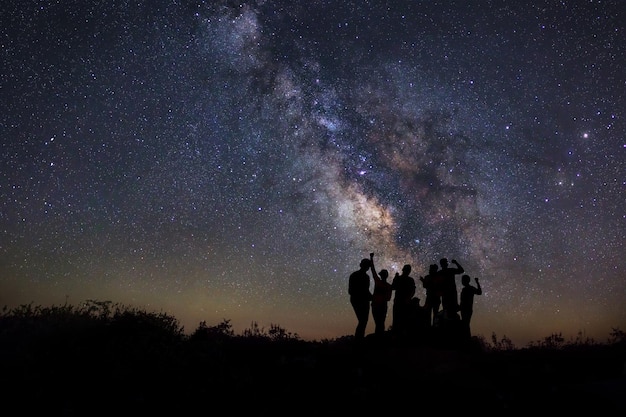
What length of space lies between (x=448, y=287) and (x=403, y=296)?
117 cm

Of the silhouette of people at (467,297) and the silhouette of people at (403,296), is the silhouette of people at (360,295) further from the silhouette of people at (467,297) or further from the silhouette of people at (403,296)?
the silhouette of people at (467,297)

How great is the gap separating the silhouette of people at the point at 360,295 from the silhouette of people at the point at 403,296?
0.88 m

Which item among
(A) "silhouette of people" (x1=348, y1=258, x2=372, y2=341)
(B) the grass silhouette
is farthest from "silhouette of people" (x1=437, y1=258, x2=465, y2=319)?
(A) "silhouette of people" (x1=348, y1=258, x2=372, y2=341)

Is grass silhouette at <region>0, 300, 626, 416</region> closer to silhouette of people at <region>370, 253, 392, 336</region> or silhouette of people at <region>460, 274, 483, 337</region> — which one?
silhouette of people at <region>370, 253, 392, 336</region>

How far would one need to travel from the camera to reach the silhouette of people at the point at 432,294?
10953mm

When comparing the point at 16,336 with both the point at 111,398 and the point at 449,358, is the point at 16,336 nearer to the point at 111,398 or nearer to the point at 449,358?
the point at 111,398

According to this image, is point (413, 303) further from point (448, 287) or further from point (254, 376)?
point (254, 376)

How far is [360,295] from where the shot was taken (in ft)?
33.6

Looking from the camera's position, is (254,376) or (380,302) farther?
(380,302)

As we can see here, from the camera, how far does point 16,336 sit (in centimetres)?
816

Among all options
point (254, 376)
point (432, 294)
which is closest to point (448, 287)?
point (432, 294)

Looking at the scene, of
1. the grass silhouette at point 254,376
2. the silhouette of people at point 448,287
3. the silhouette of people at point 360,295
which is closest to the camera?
the grass silhouette at point 254,376

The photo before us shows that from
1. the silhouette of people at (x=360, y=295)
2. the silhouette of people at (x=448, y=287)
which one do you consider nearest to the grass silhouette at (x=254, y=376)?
the silhouette of people at (x=360, y=295)

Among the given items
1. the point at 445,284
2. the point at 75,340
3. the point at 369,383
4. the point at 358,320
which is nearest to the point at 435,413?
the point at 369,383
